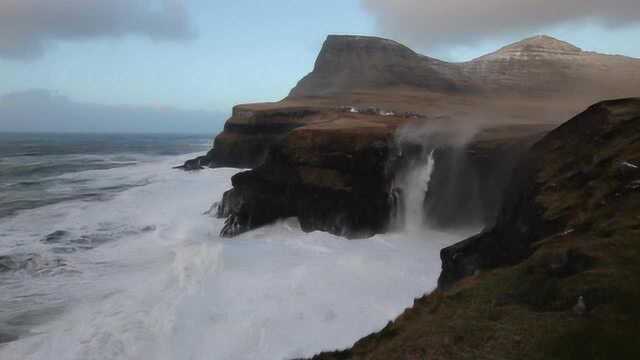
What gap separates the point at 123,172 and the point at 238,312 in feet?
146

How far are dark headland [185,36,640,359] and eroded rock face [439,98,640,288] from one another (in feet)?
0.15

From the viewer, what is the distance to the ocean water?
11141 millimetres

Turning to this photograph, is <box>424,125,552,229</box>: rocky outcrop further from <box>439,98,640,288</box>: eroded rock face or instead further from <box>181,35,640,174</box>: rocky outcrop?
<box>181,35,640,174</box>: rocky outcrop

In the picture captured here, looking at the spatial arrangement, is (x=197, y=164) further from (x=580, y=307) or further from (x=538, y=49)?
(x=538, y=49)

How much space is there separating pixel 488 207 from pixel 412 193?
345 centimetres

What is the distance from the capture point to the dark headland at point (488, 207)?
6363 mm

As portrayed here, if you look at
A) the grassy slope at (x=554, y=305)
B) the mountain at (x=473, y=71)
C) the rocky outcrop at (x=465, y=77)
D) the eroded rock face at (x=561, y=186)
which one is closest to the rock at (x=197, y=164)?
the rocky outcrop at (x=465, y=77)

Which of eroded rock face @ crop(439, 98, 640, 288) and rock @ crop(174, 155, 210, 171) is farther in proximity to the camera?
rock @ crop(174, 155, 210, 171)

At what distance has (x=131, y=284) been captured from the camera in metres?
15.3

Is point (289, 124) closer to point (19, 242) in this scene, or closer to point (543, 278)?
point (19, 242)

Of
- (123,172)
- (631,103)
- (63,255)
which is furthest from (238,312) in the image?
(123,172)

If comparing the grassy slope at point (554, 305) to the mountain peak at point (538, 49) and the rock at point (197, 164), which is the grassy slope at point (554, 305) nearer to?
the rock at point (197, 164)

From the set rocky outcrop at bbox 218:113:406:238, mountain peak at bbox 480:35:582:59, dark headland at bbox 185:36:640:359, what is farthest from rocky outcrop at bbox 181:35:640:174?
rocky outcrop at bbox 218:113:406:238

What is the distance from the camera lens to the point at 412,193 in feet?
76.1
